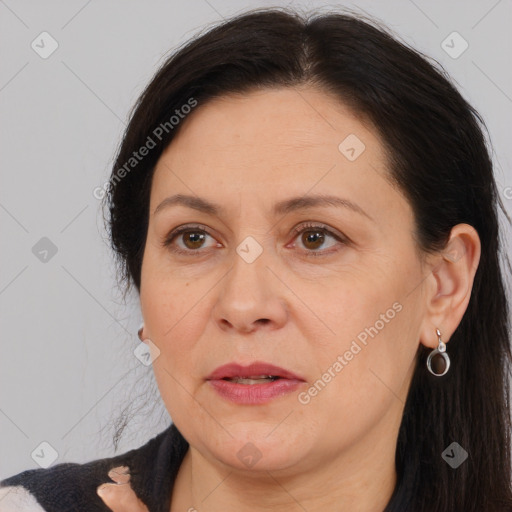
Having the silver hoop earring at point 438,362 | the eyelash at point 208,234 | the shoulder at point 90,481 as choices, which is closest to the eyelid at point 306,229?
the eyelash at point 208,234

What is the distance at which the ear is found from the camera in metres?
2.76

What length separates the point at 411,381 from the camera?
2.88 meters

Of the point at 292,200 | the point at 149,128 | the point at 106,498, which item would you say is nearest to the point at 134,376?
the point at 106,498

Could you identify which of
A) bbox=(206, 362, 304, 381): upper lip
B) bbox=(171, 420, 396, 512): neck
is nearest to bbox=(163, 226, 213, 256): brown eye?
bbox=(206, 362, 304, 381): upper lip

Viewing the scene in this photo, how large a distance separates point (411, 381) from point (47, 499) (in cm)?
103

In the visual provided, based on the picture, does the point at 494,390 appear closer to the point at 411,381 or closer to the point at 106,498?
the point at 411,381

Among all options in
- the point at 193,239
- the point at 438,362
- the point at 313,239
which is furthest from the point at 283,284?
the point at 438,362

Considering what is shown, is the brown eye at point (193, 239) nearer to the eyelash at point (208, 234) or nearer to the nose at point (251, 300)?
the eyelash at point (208, 234)

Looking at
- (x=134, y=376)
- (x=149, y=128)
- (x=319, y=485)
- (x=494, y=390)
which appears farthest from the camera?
(x=134, y=376)

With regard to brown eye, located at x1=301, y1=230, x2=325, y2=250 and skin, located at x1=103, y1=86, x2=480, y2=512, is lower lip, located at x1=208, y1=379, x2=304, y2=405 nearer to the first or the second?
skin, located at x1=103, y1=86, x2=480, y2=512

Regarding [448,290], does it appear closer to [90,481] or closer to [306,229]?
[306,229]

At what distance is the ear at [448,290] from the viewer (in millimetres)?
2758

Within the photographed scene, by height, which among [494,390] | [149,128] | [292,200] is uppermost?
[149,128]

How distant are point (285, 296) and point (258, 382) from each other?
0.20 meters
